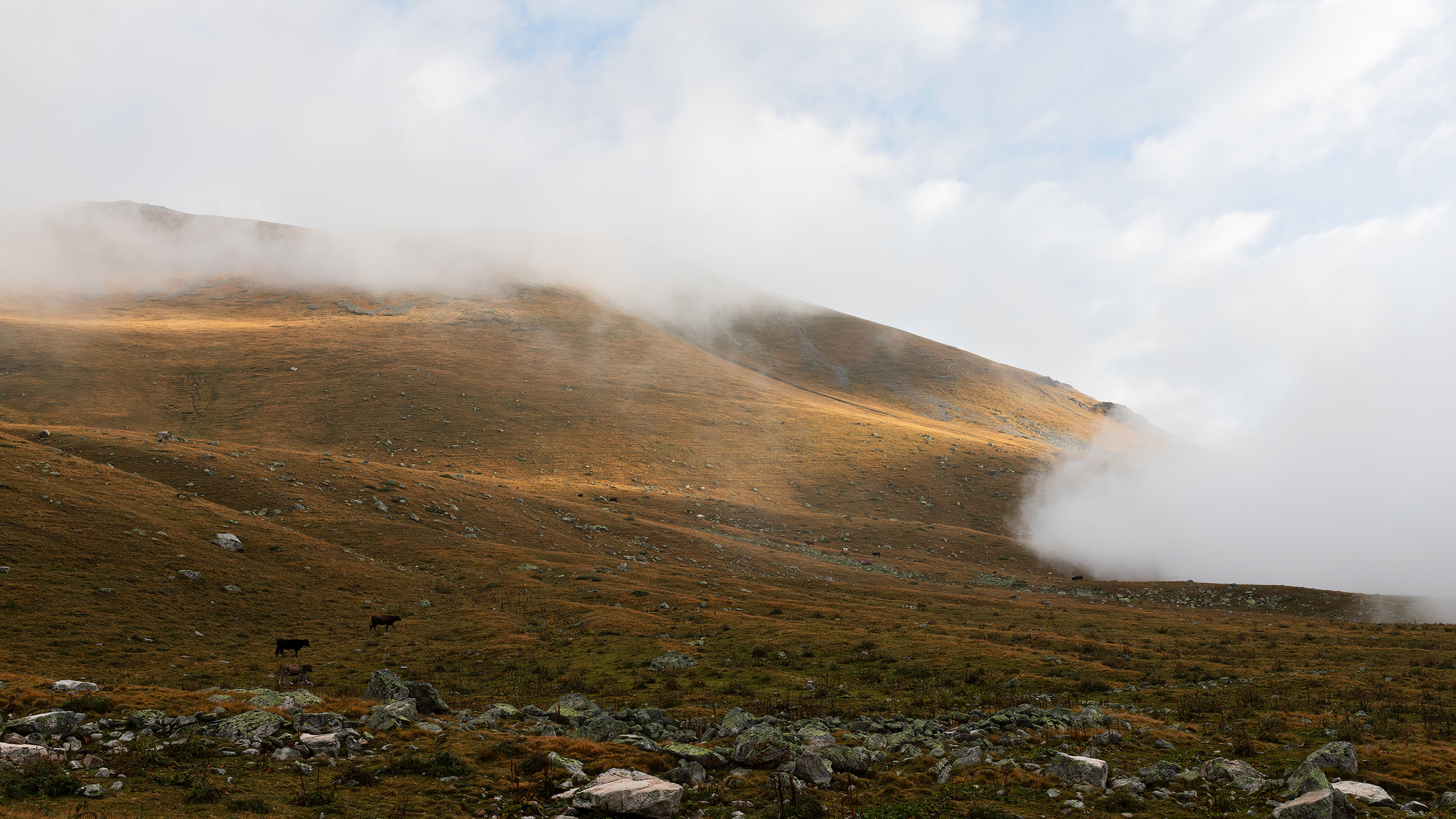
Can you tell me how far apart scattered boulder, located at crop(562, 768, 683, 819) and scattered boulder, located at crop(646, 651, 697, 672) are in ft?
49.6

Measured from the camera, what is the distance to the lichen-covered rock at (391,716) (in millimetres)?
16984

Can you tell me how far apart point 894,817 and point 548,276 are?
199 m

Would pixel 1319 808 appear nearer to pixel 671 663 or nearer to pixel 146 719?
pixel 671 663

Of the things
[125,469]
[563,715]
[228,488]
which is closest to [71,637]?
[563,715]

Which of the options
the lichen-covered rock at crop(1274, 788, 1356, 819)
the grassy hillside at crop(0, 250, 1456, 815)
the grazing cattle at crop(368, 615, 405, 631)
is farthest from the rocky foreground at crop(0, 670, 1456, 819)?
the grazing cattle at crop(368, 615, 405, 631)

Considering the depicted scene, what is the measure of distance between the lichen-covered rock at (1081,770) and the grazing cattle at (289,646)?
27504 millimetres

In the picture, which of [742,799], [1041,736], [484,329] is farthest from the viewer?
[484,329]

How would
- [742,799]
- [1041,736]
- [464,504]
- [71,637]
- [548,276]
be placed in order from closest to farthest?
[742,799], [1041,736], [71,637], [464,504], [548,276]

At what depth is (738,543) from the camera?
68500 mm

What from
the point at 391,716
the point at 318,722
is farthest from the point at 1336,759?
the point at 318,722

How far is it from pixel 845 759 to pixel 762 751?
1.94 m

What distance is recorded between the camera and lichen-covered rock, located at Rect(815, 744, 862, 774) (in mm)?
15859

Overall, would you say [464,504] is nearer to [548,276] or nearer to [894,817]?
[894,817]

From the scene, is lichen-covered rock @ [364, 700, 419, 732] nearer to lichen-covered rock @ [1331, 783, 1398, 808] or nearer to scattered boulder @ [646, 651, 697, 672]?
scattered boulder @ [646, 651, 697, 672]
